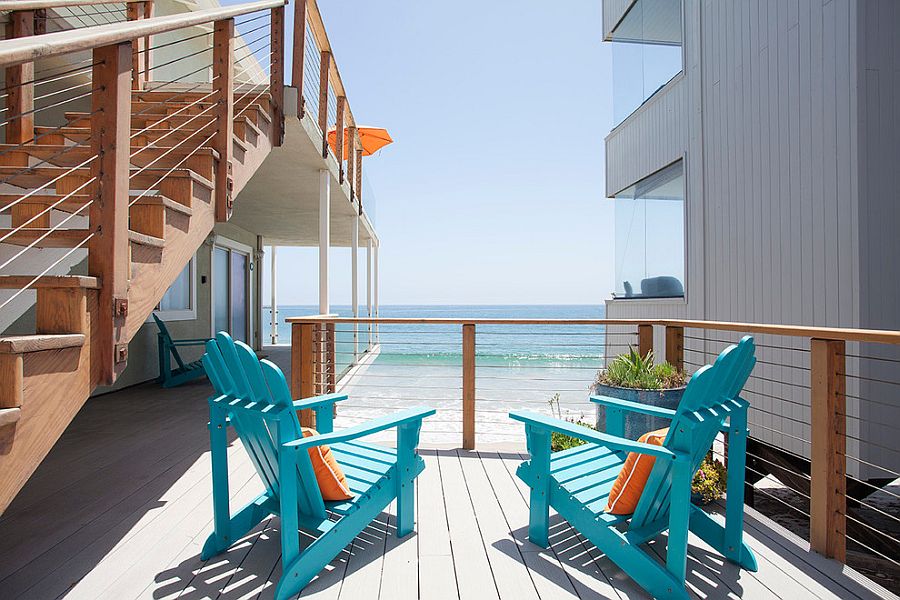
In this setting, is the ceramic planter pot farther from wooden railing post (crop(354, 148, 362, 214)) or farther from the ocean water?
wooden railing post (crop(354, 148, 362, 214))

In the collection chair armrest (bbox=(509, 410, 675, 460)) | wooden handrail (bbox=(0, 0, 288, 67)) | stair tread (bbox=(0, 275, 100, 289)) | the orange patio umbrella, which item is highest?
the orange patio umbrella

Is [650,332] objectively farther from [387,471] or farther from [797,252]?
[387,471]

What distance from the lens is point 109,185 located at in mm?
1789

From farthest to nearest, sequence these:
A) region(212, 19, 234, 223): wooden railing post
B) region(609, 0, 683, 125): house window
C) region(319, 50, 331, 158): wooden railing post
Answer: region(609, 0, 683, 125): house window, region(319, 50, 331, 158): wooden railing post, region(212, 19, 234, 223): wooden railing post

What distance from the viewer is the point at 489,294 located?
4909 centimetres

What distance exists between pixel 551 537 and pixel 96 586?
1750 millimetres

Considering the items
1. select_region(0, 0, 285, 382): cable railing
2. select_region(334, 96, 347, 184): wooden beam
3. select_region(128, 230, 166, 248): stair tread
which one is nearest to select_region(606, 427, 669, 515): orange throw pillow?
select_region(0, 0, 285, 382): cable railing

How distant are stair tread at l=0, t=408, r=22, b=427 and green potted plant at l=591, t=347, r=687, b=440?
276 cm

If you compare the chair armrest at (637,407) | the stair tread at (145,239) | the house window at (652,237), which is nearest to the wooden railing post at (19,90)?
the stair tread at (145,239)

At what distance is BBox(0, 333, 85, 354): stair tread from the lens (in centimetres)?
142

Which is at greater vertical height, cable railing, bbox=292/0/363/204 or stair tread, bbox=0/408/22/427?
cable railing, bbox=292/0/363/204

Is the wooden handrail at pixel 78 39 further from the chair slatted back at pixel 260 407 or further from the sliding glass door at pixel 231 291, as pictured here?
the sliding glass door at pixel 231 291

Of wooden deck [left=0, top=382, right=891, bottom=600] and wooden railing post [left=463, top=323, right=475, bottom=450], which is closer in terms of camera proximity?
wooden deck [left=0, top=382, right=891, bottom=600]

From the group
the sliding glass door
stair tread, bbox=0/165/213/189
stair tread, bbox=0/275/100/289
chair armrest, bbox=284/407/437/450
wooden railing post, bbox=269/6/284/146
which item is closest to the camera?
stair tread, bbox=0/275/100/289
